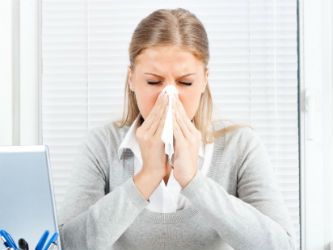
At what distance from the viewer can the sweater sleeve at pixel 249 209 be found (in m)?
0.93

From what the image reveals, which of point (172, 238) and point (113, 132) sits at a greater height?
point (113, 132)

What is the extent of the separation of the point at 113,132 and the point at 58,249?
0.26 meters

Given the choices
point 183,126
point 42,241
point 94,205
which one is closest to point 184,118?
point 183,126

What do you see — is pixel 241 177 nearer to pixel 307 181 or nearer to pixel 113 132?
pixel 307 181

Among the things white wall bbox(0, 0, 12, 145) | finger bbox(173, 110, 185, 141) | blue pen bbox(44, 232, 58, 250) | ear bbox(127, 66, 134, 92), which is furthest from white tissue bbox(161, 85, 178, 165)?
white wall bbox(0, 0, 12, 145)

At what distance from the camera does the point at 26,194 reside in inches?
37.7

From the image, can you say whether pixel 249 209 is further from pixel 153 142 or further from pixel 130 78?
pixel 130 78

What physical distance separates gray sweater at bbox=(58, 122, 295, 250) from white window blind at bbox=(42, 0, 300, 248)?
1.9 inches

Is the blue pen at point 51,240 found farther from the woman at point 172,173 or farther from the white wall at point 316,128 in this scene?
the white wall at point 316,128

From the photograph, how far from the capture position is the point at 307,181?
1.10m

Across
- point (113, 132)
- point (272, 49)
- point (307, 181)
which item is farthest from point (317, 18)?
point (113, 132)

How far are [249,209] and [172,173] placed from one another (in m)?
0.16

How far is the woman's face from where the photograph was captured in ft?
3.33

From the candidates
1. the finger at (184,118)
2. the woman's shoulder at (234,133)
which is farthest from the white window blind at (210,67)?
the finger at (184,118)
